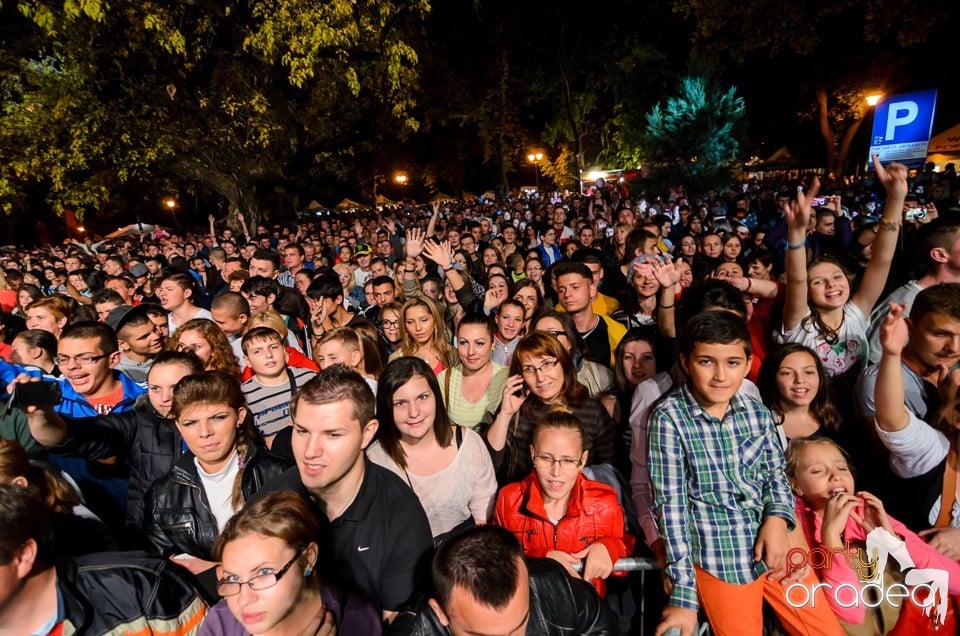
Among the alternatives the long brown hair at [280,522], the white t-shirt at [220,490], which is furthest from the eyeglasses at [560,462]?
the white t-shirt at [220,490]

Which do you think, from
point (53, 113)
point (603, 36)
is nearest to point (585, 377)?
point (53, 113)

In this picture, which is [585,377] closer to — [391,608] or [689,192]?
[391,608]

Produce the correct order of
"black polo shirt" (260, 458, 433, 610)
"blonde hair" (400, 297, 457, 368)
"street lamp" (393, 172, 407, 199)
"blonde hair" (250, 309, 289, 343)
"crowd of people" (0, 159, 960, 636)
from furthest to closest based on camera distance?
1. "street lamp" (393, 172, 407, 199)
2. "blonde hair" (250, 309, 289, 343)
3. "blonde hair" (400, 297, 457, 368)
4. "black polo shirt" (260, 458, 433, 610)
5. "crowd of people" (0, 159, 960, 636)

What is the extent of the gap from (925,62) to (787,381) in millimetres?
33017

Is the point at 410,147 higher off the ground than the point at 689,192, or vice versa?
the point at 410,147

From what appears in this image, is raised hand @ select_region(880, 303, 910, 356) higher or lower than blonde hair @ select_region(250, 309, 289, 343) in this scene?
higher

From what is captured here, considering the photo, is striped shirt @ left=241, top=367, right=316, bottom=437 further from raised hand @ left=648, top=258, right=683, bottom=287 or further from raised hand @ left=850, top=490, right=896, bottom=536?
raised hand @ left=850, top=490, right=896, bottom=536

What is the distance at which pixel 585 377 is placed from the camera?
3.86m

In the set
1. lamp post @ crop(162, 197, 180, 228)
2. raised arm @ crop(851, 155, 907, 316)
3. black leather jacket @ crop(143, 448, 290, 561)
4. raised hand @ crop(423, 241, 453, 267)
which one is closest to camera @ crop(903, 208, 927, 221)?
raised arm @ crop(851, 155, 907, 316)

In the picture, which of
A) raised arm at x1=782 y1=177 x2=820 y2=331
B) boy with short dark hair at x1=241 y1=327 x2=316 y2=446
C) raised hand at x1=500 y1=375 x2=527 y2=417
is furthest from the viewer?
boy with short dark hair at x1=241 y1=327 x2=316 y2=446

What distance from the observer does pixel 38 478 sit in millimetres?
2338

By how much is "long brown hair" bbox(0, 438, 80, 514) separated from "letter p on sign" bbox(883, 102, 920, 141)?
11.8m

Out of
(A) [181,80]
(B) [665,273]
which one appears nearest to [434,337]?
(B) [665,273]

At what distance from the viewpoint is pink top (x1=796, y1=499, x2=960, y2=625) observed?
7.40 feet
